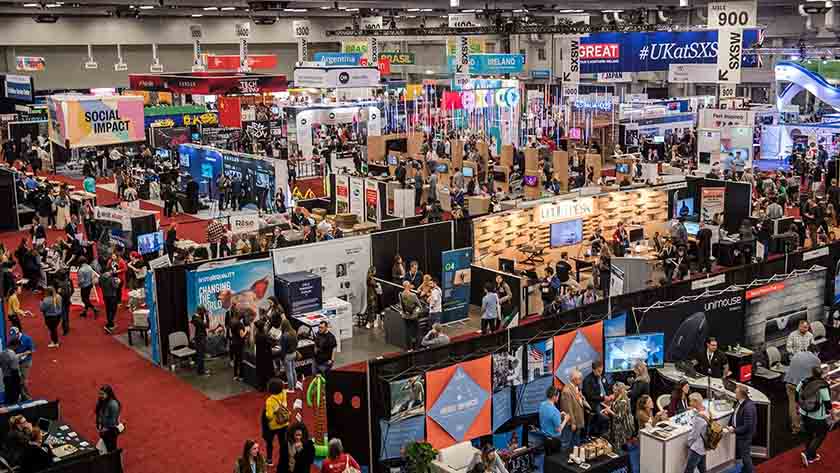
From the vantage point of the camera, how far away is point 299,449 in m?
9.55

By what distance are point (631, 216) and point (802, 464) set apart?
10.6 meters

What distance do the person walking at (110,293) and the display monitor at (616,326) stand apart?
845cm

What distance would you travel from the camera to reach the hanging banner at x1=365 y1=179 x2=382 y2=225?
21.8 metres

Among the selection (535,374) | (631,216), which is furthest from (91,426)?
(631,216)

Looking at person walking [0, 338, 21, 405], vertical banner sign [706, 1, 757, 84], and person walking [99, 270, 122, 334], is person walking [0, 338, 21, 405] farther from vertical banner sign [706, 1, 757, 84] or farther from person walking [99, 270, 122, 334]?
vertical banner sign [706, 1, 757, 84]

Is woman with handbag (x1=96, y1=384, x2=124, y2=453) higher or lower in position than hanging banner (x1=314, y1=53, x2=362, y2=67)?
lower

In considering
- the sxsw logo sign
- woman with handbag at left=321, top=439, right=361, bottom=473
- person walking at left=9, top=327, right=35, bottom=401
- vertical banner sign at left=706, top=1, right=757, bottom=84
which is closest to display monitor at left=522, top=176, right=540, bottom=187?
the sxsw logo sign

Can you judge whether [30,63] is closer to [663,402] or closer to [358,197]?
[358,197]

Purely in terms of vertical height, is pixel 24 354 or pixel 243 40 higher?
pixel 243 40

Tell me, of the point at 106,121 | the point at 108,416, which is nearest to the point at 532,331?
the point at 108,416

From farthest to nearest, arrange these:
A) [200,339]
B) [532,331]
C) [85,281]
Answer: [85,281]
[200,339]
[532,331]

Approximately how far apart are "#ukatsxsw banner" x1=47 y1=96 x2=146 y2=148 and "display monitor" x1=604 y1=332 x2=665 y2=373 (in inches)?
470

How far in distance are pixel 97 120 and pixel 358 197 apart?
6282mm

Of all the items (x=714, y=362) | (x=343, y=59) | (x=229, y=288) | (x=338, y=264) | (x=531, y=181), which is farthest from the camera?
(x=343, y=59)
